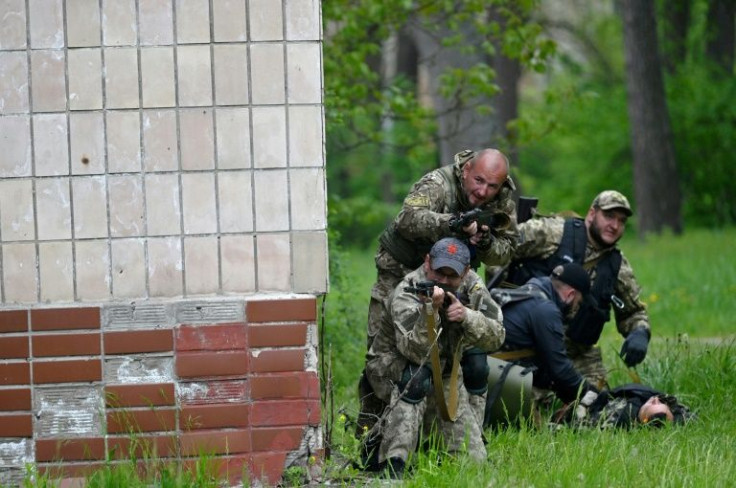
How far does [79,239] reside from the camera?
440cm

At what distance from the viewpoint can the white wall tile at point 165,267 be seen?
4.41 metres

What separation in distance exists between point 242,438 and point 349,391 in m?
2.89

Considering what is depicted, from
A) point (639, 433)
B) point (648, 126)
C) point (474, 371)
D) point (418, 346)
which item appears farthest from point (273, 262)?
point (648, 126)

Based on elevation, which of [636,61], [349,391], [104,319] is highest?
[636,61]

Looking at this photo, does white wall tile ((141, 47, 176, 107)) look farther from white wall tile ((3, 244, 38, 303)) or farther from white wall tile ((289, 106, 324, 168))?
white wall tile ((3, 244, 38, 303))

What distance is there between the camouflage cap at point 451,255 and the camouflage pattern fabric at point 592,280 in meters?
1.90

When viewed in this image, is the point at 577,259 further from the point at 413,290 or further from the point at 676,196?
the point at 676,196

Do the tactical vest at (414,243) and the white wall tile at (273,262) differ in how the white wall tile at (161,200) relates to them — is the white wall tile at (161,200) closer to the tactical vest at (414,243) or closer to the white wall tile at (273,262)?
the white wall tile at (273,262)

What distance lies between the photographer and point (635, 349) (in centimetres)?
655

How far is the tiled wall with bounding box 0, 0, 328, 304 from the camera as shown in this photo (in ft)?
14.3

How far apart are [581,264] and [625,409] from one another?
3.53ft

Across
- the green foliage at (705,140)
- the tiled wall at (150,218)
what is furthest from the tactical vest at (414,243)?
the green foliage at (705,140)

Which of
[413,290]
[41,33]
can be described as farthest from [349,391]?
[41,33]

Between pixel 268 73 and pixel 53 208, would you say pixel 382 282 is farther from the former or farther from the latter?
pixel 53 208
